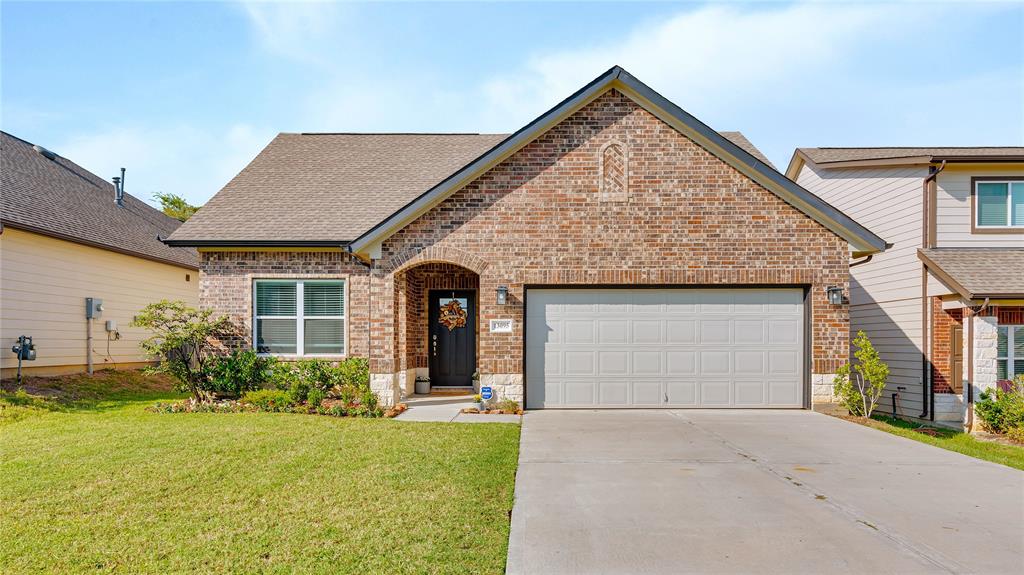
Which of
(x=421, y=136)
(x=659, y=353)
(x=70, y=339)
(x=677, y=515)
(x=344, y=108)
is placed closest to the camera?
(x=677, y=515)

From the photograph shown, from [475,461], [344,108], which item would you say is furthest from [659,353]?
[344,108]

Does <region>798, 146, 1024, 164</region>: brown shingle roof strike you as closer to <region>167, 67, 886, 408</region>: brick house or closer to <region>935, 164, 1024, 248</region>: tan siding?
<region>935, 164, 1024, 248</region>: tan siding

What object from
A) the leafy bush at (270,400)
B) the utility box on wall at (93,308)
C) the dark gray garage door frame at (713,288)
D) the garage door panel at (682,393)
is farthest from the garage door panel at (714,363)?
the utility box on wall at (93,308)

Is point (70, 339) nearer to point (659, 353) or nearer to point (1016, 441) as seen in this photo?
point (659, 353)

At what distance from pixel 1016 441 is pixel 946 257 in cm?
375

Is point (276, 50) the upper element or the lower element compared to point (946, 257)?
upper

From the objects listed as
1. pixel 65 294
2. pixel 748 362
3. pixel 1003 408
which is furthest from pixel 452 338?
pixel 1003 408

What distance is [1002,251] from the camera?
1200cm

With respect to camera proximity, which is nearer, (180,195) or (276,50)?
(276,50)

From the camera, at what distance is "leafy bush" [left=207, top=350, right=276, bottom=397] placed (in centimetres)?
1176

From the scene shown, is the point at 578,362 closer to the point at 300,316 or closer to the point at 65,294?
the point at 300,316

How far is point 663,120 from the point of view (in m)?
10.8

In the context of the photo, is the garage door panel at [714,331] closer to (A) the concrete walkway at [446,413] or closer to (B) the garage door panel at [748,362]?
(B) the garage door panel at [748,362]

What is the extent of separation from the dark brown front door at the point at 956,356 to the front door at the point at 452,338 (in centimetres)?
996
